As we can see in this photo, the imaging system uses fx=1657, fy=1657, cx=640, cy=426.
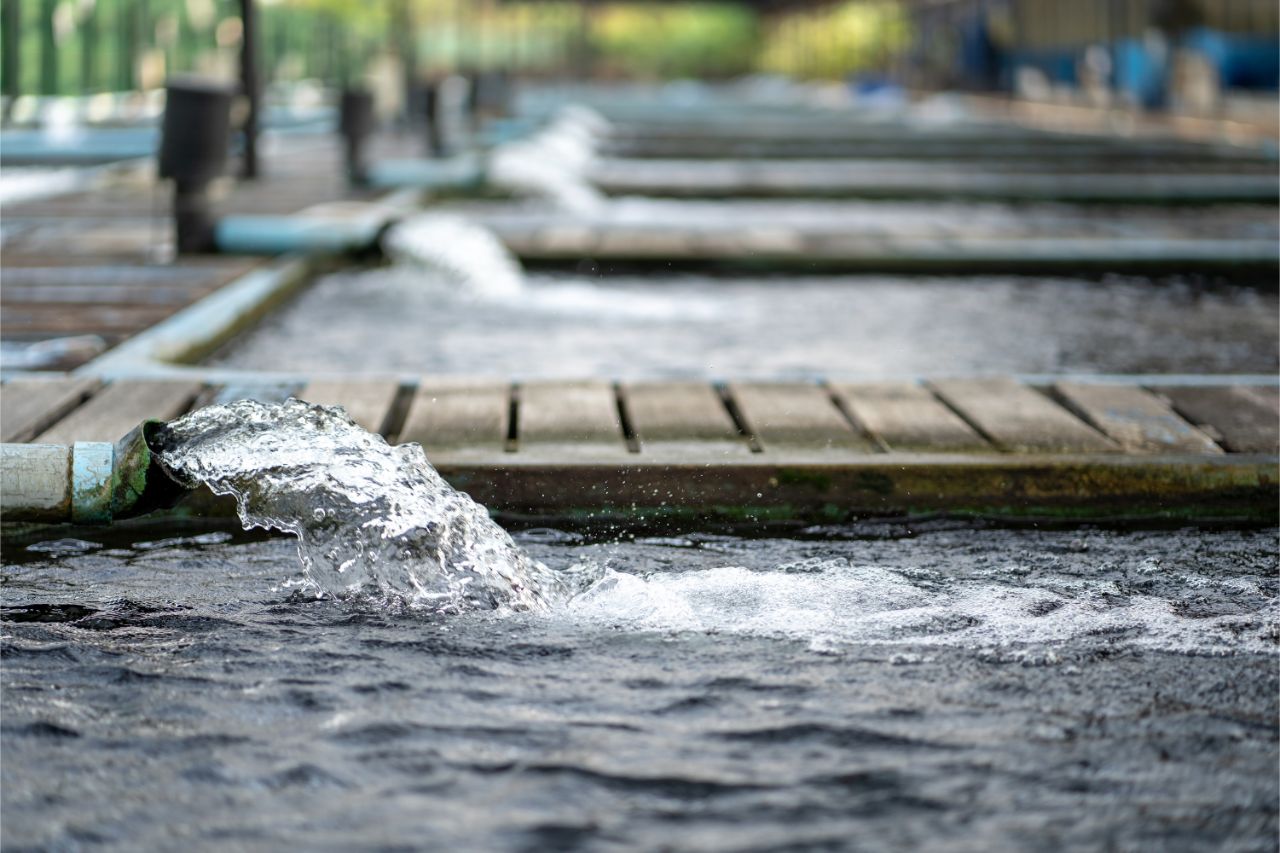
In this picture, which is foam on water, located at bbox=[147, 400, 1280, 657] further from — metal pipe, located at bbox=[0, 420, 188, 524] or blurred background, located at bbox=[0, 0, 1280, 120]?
blurred background, located at bbox=[0, 0, 1280, 120]

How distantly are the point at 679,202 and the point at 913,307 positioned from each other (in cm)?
473

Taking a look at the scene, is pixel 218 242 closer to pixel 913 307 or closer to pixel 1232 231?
pixel 913 307

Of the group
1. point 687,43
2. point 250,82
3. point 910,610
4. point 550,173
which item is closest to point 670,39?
point 687,43

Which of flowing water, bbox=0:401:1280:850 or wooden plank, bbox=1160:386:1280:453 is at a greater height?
wooden plank, bbox=1160:386:1280:453

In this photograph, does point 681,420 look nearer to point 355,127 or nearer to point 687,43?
point 355,127

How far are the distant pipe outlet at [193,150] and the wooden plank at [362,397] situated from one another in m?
2.53

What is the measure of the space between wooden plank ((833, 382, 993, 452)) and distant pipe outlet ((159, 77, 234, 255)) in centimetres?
317

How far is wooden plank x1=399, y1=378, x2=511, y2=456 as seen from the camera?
3.45m

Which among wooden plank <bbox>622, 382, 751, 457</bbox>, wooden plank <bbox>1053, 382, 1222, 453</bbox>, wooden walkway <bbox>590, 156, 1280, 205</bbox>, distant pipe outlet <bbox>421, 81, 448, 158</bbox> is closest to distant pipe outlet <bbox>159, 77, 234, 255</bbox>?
wooden plank <bbox>622, 382, 751, 457</bbox>

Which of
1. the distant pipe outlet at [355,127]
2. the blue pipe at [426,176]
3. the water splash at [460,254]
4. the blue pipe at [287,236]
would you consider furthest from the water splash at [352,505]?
the blue pipe at [426,176]

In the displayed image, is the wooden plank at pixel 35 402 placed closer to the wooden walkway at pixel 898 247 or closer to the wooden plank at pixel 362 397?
the wooden plank at pixel 362 397

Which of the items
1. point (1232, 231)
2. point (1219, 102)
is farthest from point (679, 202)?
point (1219, 102)

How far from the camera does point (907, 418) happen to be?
371 centimetres

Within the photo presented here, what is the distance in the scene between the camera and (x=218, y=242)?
22.3ft
